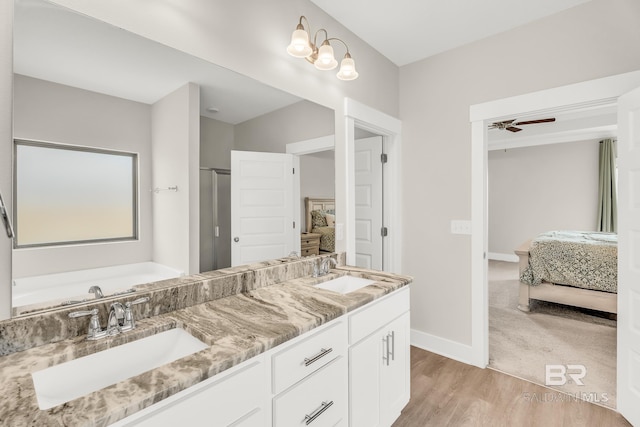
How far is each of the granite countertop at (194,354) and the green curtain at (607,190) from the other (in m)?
6.03

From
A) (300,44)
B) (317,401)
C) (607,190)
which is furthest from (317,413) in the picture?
(607,190)

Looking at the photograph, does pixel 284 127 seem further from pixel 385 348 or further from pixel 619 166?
pixel 619 166

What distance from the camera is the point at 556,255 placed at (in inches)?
138

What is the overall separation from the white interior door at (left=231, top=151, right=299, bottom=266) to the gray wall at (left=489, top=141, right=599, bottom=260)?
20.7ft

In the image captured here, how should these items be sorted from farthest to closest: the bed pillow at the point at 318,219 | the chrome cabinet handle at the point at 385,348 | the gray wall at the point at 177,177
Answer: the bed pillow at the point at 318,219 < the chrome cabinet handle at the point at 385,348 < the gray wall at the point at 177,177

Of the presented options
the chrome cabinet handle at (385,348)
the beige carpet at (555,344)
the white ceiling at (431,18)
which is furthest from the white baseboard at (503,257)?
the chrome cabinet handle at (385,348)

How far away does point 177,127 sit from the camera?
139 centimetres

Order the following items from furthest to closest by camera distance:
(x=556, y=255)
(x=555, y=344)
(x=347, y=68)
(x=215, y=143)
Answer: (x=556, y=255) → (x=555, y=344) → (x=347, y=68) → (x=215, y=143)

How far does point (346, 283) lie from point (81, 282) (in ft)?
4.48

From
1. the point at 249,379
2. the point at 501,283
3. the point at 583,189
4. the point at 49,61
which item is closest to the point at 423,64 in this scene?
the point at 49,61

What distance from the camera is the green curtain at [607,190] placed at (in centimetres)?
545

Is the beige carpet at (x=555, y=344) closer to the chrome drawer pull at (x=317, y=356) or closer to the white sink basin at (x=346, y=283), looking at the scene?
the white sink basin at (x=346, y=283)

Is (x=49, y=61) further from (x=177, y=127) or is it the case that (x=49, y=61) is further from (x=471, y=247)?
(x=471, y=247)

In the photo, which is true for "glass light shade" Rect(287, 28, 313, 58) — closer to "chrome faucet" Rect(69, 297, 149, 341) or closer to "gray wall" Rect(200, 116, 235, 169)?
"gray wall" Rect(200, 116, 235, 169)
